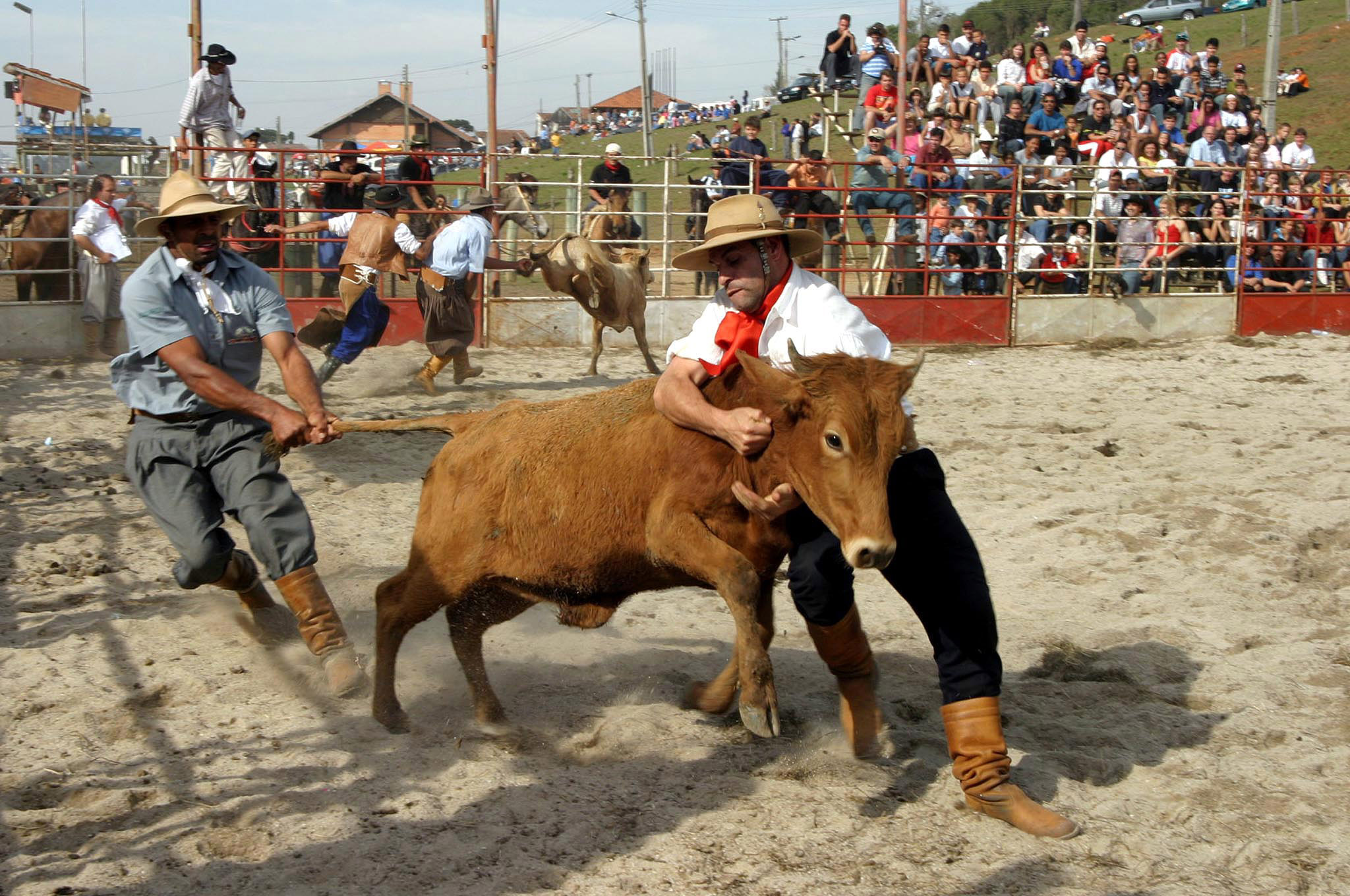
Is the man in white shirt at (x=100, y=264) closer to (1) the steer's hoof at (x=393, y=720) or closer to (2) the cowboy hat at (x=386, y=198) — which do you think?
(2) the cowboy hat at (x=386, y=198)

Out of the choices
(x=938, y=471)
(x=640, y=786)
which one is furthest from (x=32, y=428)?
(x=938, y=471)

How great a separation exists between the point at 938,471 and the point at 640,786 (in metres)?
1.29

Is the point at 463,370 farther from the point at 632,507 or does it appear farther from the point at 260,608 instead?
the point at 632,507

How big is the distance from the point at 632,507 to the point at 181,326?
1687mm

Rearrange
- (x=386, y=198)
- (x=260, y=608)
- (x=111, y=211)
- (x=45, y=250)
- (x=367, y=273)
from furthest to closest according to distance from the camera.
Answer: (x=45, y=250) → (x=111, y=211) → (x=386, y=198) → (x=367, y=273) → (x=260, y=608)

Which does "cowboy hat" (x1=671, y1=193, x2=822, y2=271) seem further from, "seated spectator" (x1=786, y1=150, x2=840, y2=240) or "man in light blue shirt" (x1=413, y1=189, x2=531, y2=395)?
"seated spectator" (x1=786, y1=150, x2=840, y2=240)

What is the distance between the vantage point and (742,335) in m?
3.74


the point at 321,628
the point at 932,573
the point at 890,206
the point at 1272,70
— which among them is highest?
the point at 1272,70

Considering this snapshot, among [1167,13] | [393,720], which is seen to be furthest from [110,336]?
[1167,13]

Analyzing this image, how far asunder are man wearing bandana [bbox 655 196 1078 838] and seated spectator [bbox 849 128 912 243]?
1095 cm

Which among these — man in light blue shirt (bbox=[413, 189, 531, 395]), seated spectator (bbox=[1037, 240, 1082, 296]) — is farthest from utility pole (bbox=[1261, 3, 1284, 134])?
man in light blue shirt (bbox=[413, 189, 531, 395])

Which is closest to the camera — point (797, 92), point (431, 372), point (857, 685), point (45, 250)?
point (857, 685)

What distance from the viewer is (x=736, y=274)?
372 centimetres

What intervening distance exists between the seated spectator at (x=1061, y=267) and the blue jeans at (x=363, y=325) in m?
8.58
